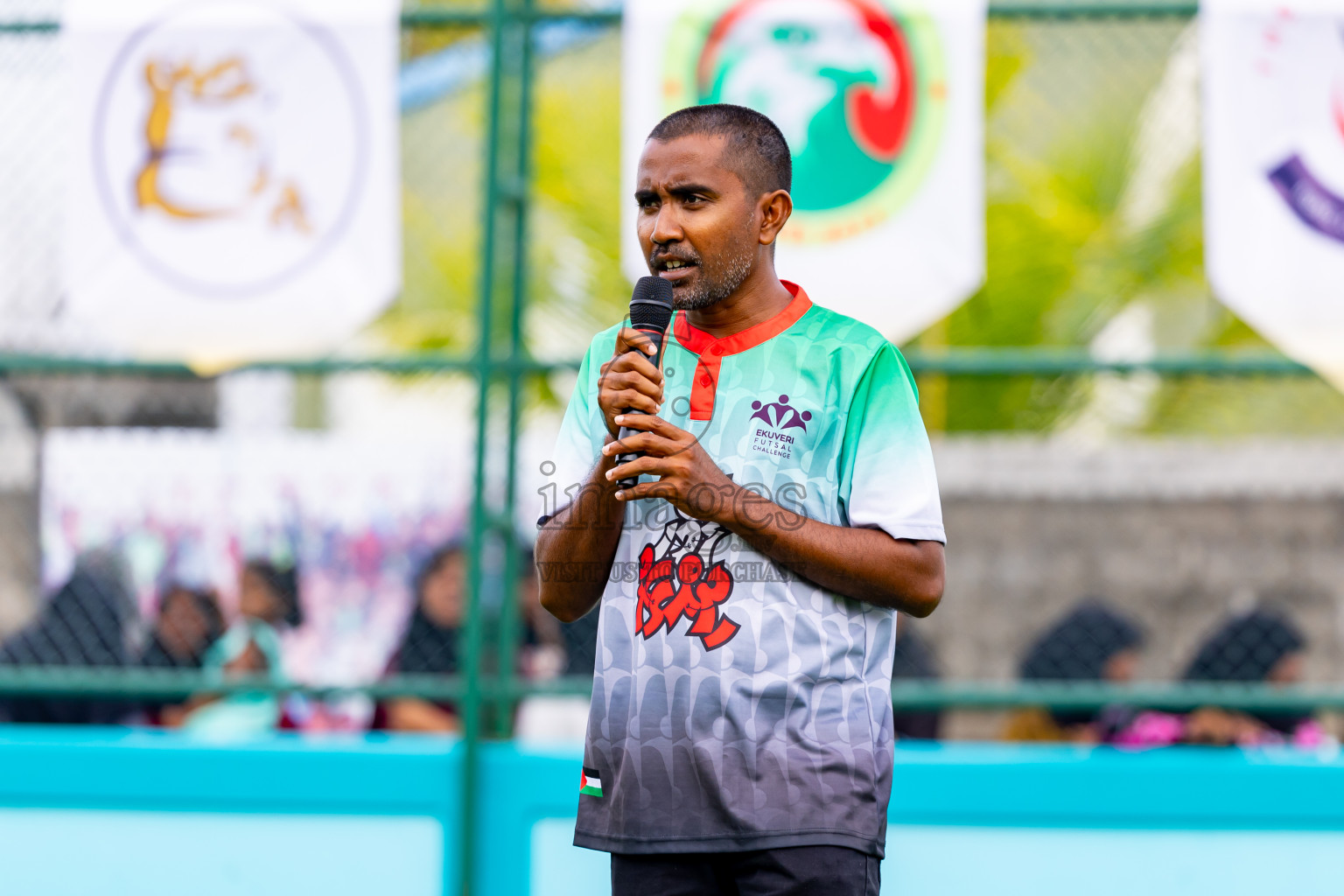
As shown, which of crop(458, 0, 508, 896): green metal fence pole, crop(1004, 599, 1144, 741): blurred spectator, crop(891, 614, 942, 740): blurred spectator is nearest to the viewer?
crop(458, 0, 508, 896): green metal fence pole

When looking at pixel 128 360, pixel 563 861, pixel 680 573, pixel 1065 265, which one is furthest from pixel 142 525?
pixel 1065 265

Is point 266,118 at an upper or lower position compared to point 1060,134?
lower

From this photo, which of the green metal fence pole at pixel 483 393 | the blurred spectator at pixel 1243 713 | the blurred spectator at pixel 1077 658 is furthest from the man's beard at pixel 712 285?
the blurred spectator at pixel 1077 658

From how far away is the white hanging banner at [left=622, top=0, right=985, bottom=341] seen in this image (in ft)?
10.3

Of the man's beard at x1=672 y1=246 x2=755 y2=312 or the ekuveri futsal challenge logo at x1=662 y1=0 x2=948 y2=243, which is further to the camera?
the ekuveri futsal challenge logo at x1=662 y1=0 x2=948 y2=243

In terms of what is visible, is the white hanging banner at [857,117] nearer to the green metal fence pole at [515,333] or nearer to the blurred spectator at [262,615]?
the green metal fence pole at [515,333]

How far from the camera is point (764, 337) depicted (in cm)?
172

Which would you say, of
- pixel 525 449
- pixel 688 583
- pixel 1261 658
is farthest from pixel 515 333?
pixel 1261 658

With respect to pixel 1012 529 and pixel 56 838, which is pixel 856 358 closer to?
pixel 56 838

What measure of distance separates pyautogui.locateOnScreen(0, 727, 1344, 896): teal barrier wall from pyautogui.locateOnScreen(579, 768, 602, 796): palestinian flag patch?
151 cm

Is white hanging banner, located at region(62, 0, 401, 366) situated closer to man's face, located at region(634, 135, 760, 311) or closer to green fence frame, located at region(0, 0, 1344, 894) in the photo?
green fence frame, located at region(0, 0, 1344, 894)

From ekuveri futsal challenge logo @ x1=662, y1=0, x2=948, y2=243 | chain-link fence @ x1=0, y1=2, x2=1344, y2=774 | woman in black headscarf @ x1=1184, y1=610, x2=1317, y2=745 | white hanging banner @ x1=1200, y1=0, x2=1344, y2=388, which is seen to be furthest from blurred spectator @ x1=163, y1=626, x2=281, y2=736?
woman in black headscarf @ x1=1184, y1=610, x2=1317, y2=745

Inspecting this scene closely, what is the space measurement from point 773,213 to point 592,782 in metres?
0.83

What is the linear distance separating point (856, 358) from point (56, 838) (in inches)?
106
